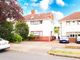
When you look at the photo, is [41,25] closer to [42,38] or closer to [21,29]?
[42,38]

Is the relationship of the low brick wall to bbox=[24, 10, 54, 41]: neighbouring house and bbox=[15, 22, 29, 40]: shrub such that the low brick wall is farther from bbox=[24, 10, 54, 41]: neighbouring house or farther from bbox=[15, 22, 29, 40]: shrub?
bbox=[15, 22, 29, 40]: shrub

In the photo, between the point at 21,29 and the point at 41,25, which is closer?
the point at 21,29

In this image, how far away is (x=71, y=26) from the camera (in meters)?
40.1

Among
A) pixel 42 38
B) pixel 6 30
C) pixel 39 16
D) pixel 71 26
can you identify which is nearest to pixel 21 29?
pixel 42 38

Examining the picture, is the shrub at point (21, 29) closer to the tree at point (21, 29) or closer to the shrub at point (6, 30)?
the tree at point (21, 29)

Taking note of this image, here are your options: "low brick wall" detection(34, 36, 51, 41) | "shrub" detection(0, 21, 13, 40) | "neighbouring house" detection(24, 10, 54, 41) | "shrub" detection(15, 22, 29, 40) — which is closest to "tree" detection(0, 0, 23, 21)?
"shrub" detection(0, 21, 13, 40)

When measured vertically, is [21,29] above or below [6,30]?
above

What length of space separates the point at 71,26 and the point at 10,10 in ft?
70.8

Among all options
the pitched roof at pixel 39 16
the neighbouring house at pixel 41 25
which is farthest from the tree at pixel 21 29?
the pitched roof at pixel 39 16

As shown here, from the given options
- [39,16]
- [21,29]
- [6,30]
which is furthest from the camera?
[39,16]

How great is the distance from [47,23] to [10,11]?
72.9ft

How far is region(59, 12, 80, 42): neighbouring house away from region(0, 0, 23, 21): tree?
19.4 m

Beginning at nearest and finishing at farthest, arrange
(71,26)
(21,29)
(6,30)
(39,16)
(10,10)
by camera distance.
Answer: (10,10) < (6,30) < (21,29) < (71,26) < (39,16)

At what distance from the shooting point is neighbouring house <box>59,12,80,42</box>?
39.3 meters
